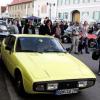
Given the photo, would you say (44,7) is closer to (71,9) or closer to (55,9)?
(55,9)

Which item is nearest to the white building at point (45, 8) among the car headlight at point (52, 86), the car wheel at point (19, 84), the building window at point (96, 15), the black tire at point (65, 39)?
the building window at point (96, 15)

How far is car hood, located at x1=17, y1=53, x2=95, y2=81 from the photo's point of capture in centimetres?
655

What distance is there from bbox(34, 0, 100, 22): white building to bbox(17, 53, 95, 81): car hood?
130 feet

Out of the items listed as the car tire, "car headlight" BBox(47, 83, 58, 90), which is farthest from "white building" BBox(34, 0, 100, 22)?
"car headlight" BBox(47, 83, 58, 90)

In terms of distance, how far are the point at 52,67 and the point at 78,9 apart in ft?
164

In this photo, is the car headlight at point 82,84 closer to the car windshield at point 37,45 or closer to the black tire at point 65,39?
the car windshield at point 37,45

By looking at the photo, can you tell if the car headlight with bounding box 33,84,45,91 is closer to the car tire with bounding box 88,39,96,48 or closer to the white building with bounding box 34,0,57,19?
the car tire with bounding box 88,39,96,48

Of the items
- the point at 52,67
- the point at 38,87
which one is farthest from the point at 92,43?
the point at 38,87

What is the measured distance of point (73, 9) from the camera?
57781 mm

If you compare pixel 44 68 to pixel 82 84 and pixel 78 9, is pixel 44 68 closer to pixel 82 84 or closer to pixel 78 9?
pixel 82 84

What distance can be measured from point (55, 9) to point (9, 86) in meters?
56.5

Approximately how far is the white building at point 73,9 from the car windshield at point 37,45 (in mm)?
38860

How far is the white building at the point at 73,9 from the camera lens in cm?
5141

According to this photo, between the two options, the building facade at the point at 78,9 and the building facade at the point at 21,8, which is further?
the building facade at the point at 21,8
